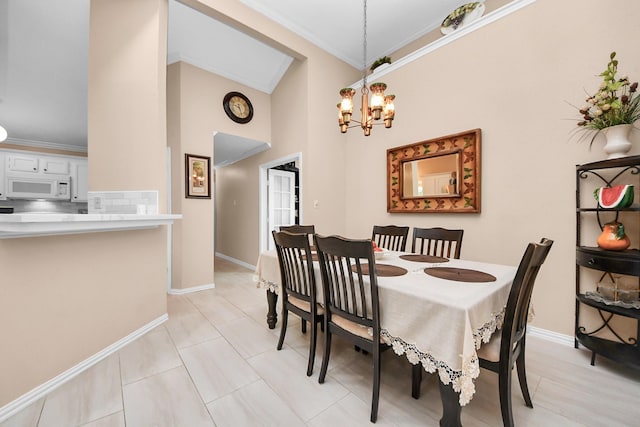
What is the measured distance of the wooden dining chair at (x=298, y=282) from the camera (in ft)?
5.19

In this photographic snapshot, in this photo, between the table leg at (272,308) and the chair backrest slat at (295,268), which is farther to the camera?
the table leg at (272,308)

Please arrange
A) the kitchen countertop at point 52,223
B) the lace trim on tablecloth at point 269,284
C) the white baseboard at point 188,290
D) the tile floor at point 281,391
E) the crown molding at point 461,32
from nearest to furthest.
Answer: the kitchen countertop at point 52,223
the tile floor at point 281,391
the lace trim on tablecloth at point 269,284
the crown molding at point 461,32
the white baseboard at point 188,290

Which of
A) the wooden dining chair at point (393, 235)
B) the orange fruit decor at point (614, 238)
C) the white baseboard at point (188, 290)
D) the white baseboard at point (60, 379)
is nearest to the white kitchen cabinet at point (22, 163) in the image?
the white baseboard at point (188, 290)

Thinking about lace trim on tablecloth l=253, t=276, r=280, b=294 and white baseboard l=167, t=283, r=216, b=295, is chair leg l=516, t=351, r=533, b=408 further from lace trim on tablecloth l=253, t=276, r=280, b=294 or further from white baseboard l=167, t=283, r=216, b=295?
white baseboard l=167, t=283, r=216, b=295

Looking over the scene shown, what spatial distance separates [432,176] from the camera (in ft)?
9.20

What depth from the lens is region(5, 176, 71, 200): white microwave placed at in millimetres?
4609

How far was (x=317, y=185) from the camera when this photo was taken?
3.48 metres

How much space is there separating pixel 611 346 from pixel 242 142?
4660 mm

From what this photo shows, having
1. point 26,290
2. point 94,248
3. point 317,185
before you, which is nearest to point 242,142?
point 317,185

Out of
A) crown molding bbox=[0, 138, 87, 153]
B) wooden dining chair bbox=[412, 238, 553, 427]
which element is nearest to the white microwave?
crown molding bbox=[0, 138, 87, 153]

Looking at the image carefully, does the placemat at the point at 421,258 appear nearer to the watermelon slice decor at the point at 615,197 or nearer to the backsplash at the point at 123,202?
the watermelon slice decor at the point at 615,197

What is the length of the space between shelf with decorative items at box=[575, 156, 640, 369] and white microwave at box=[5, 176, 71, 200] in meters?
8.09

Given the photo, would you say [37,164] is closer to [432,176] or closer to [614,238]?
[432,176]

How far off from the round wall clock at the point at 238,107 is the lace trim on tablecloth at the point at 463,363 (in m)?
3.68
